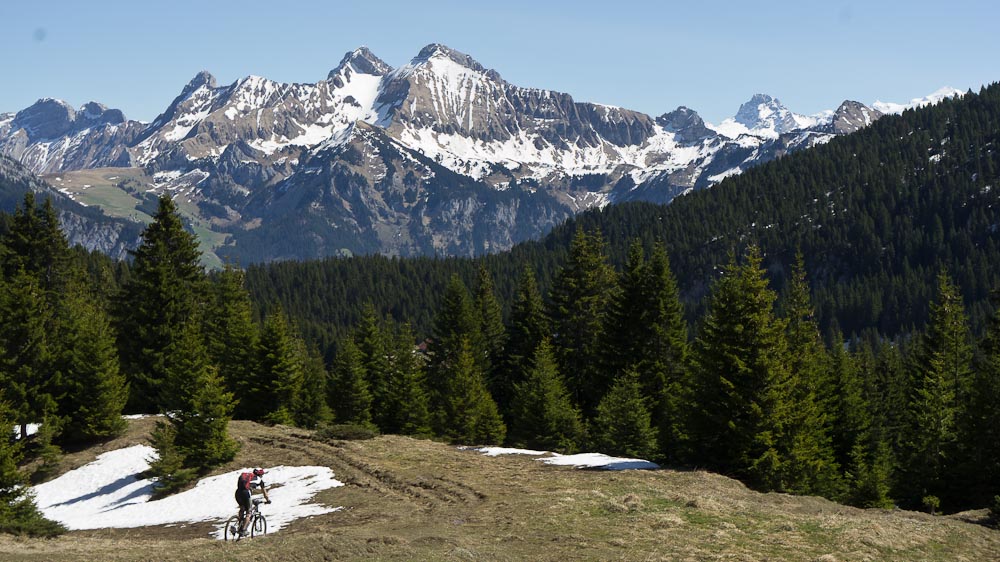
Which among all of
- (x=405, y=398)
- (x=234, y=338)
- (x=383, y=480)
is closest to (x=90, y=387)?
(x=234, y=338)

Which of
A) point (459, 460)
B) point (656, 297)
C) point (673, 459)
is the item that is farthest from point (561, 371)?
point (459, 460)

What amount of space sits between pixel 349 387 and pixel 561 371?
17018 mm

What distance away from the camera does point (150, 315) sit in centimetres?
5706

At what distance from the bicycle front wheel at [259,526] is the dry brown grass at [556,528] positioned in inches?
33.9

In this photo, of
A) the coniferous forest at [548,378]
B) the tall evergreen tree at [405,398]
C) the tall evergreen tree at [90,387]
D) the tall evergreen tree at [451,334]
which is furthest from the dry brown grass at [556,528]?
the tall evergreen tree at [451,334]

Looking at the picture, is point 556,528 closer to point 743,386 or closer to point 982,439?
point 743,386

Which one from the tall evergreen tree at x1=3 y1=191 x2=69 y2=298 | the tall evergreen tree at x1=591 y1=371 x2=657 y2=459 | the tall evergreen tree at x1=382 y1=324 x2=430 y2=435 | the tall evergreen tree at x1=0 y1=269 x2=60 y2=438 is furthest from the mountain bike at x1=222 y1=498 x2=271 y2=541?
the tall evergreen tree at x1=3 y1=191 x2=69 y2=298

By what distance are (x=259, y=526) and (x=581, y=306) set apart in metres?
39.7

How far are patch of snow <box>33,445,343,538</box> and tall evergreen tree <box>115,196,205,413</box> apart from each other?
38.1 ft

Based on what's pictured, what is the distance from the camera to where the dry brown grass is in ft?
68.8

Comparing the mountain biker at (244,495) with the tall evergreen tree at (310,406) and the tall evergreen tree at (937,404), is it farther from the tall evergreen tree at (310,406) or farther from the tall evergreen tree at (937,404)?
the tall evergreen tree at (310,406)

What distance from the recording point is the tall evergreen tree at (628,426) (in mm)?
46906

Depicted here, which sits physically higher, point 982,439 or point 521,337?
point 521,337

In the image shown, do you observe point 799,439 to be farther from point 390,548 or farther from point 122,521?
point 122,521
